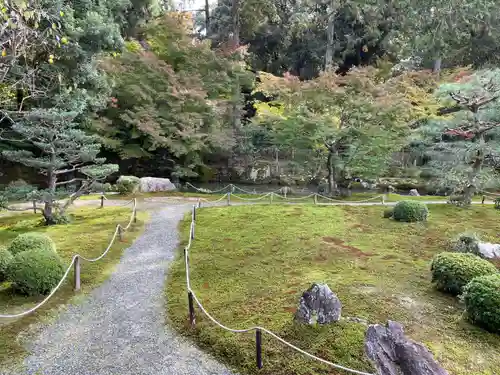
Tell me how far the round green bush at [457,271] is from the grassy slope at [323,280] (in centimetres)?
26

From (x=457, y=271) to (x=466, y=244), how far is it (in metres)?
3.23

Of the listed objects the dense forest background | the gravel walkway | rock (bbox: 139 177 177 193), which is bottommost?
the gravel walkway

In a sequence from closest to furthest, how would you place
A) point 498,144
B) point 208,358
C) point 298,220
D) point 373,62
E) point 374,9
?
point 208,358 → point 298,220 → point 498,144 → point 374,9 → point 373,62

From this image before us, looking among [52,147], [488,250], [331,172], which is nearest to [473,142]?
[331,172]

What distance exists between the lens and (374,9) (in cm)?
2448

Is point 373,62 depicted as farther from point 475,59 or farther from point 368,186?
point 368,186

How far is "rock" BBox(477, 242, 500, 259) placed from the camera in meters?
9.17

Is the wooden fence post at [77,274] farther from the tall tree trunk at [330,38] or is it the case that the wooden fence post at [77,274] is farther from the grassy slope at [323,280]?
the tall tree trunk at [330,38]

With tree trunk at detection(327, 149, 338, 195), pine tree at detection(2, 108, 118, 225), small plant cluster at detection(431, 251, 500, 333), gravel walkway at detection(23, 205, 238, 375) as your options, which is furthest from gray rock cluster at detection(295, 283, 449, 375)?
tree trunk at detection(327, 149, 338, 195)

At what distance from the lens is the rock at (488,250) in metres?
9.17

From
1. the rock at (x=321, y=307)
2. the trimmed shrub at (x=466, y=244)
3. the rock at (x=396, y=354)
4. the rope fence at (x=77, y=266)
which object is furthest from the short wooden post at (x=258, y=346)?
the trimmed shrub at (x=466, y=244)

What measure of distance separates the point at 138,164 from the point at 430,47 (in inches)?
749

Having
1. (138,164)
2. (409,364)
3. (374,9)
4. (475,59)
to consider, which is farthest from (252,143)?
(409,364)

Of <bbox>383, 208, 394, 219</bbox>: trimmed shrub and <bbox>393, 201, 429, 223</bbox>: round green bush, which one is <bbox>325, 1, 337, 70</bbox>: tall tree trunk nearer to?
<bbox>383, 208, 394, 219</bbox>: trimmed shrub
